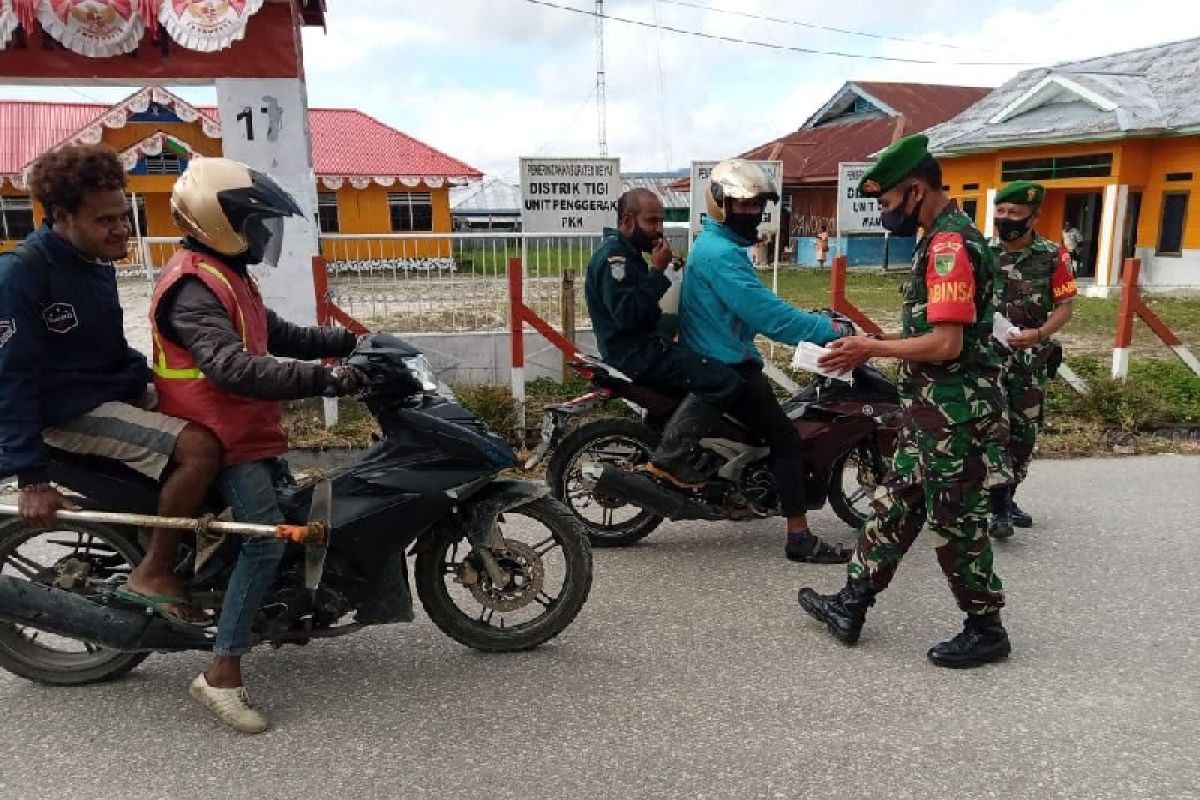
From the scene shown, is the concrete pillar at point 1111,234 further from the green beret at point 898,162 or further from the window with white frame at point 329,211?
the window with white frame at point 329,211

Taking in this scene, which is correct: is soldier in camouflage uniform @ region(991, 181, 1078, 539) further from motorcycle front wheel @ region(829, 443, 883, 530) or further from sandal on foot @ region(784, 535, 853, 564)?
sandal on foot @ region(784, 535, 853, 564)

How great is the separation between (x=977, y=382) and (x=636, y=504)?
69.5 inches

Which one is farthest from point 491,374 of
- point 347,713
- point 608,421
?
point 347,713

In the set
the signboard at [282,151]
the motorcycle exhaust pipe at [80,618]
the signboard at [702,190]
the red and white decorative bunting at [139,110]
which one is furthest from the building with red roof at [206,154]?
the motorcycle exhaust pipe at [80,618]

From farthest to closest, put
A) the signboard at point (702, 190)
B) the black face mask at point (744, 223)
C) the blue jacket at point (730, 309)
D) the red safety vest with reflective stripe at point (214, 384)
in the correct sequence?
1. the signboard at point (702, 190)
2. the black face mask at point (744, 223)
3. the blue jacket at point (730, 309)
4. the red safety vest with reflective stripe at point (214, 384)

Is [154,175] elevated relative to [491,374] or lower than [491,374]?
elevated

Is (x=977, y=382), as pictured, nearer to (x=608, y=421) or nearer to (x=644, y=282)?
(x=644, y=282)

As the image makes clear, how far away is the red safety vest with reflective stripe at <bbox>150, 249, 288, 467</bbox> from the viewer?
264 centimetres

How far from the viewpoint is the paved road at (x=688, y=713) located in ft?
8.24

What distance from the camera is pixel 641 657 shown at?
3.26 metres

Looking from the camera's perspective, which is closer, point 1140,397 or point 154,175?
point 1140,397

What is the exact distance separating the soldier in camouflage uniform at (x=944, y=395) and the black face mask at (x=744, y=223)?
85 centimetres

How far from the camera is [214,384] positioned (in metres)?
Answer: 2.69

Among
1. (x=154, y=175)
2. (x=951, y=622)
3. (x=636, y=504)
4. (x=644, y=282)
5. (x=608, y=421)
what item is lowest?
(x=951, y=622)
